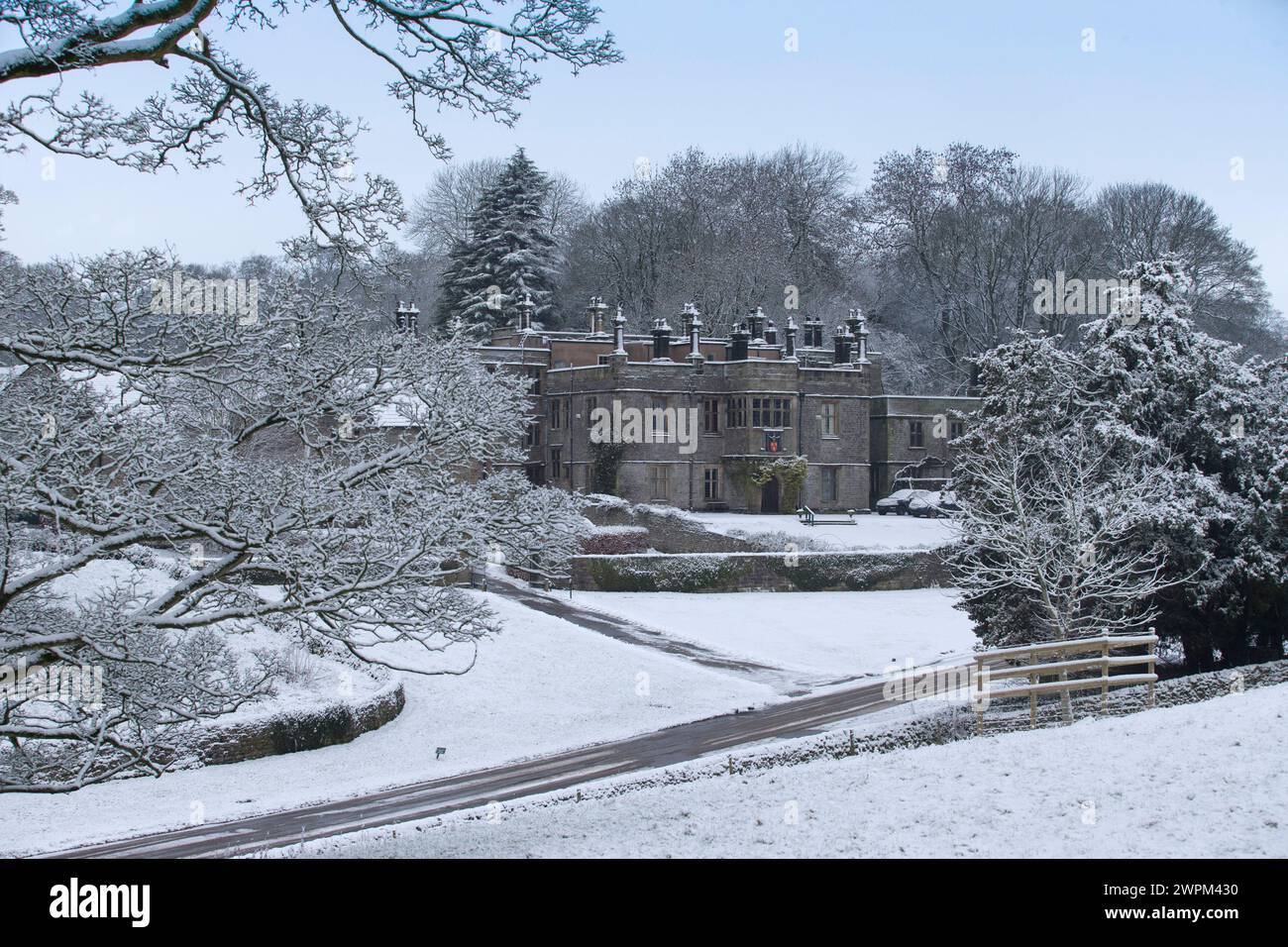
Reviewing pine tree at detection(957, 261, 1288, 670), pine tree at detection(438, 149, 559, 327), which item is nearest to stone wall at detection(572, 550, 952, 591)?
pine tree at detection(957, 261, 1288, 670)

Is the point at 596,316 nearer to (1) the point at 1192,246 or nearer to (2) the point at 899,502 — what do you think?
(2) the point at 899,502

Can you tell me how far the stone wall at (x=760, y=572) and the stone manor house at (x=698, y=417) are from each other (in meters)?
8.66

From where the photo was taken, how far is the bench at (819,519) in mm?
52888

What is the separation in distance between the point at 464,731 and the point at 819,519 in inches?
1165

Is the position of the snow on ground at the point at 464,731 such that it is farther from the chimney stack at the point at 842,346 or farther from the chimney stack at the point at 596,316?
the chimney stack at the point at 842,346

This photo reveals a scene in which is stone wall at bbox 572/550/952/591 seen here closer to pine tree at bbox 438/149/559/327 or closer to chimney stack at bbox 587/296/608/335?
chimney stack at bbox 587/296/608/335

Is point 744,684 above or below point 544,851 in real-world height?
below

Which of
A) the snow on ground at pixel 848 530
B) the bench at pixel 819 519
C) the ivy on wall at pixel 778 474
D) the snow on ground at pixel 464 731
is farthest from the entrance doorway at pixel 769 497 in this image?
the snow on ground at pixel 464 731

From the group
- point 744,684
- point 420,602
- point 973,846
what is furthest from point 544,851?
point 744,684

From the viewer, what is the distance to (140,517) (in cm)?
902
